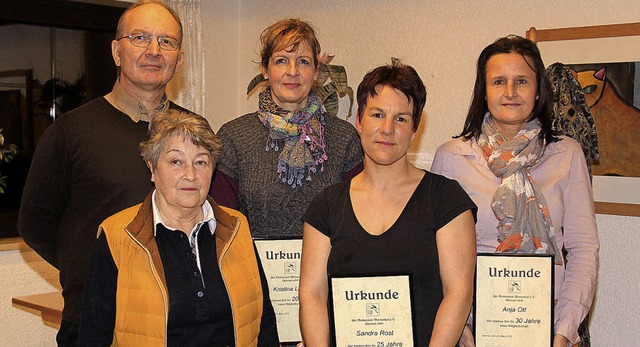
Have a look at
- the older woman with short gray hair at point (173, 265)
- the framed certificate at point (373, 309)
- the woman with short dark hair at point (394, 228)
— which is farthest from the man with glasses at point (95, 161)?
the framed certificate at point (373, 309)

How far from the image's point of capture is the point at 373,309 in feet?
7.84

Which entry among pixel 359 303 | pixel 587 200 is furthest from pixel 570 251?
pixel 359 303

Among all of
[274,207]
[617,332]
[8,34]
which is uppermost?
[8,34]

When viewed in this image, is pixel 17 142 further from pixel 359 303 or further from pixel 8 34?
pixel 359 303

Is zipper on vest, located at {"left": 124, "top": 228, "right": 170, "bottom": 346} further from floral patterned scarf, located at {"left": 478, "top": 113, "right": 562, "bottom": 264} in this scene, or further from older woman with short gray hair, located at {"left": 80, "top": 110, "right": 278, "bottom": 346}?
floral patterned scarf, located at {"left": 478, "top": 113, "right": 562, "bottom": 264}

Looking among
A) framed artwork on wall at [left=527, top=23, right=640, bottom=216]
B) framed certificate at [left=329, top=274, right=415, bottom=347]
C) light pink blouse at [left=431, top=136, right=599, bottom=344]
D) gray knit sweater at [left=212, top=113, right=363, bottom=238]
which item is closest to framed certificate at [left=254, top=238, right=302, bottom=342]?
gray knit sweater at [left=212, top=113, right=363, bottom=238]

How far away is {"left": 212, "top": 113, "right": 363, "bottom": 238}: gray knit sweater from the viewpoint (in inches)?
115

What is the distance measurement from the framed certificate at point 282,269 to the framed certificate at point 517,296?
646 mm

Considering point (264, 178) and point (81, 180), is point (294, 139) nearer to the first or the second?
point (264, 178)

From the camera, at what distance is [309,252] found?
2.53 m

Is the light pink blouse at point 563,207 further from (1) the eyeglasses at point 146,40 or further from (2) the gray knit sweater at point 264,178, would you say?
(1) the eyeglasses at point 146,40

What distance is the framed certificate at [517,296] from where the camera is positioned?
8.43 feet

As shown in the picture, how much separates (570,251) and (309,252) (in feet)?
2.98

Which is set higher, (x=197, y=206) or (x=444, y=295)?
(x=197, y=206)
